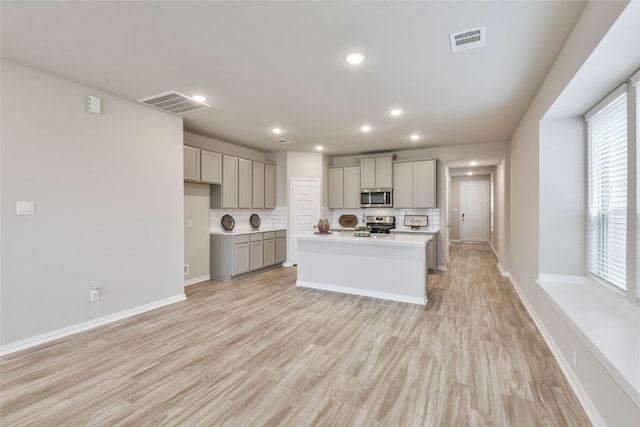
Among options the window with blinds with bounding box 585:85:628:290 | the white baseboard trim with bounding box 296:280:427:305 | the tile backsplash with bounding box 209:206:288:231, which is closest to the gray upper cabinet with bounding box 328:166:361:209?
the tile backsplash with bounding box 209:206:288:231

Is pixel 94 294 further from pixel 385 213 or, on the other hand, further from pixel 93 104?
pixel 385 213

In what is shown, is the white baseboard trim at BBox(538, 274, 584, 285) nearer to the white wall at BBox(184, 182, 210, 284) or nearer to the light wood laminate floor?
the light wood laminate floor

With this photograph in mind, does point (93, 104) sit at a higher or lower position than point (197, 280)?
higher

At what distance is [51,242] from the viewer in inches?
110

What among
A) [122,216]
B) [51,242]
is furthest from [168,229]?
[51,242]

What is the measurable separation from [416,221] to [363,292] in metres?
2.60

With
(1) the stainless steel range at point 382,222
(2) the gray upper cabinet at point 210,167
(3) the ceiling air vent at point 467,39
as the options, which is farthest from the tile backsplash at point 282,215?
(3) the ceiling air vent at point 467,39

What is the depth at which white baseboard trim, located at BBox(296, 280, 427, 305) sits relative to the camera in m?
3.88

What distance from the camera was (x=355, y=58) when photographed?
248 cm

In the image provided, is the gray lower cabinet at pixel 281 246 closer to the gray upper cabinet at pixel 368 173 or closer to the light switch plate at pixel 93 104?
the gray upper cabinet at pixel 368 173

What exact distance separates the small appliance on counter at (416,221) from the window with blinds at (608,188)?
11.2 ft

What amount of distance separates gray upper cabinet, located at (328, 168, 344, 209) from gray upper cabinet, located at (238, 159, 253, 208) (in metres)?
1.97

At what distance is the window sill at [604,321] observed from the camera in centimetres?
141

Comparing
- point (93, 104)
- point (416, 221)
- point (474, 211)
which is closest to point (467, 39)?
point (93, 104)
